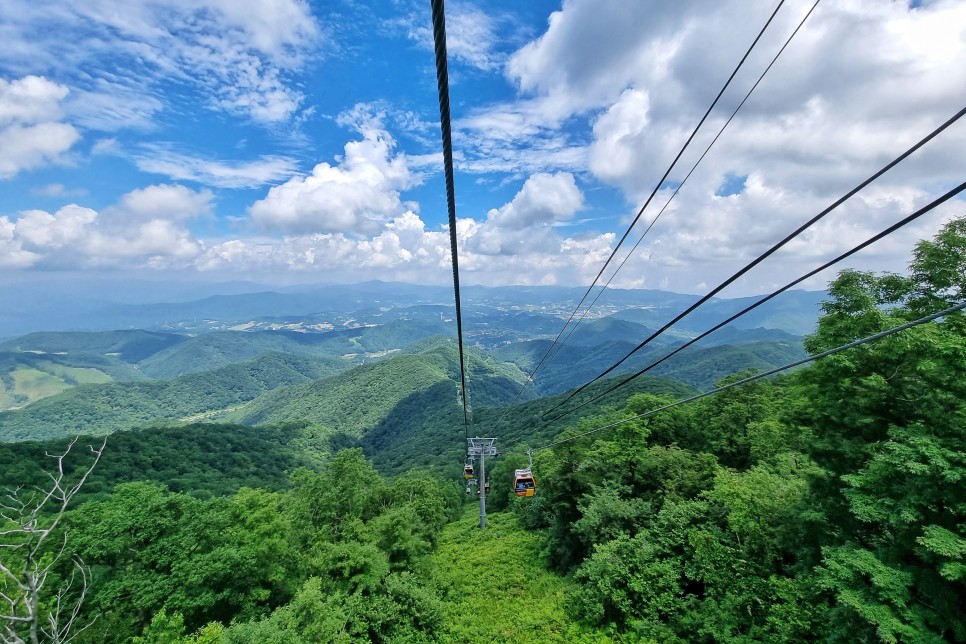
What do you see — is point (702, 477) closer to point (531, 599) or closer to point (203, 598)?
point (531, 599)

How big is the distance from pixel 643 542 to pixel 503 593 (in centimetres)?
774

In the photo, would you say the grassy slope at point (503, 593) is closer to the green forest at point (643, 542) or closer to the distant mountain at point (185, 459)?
the green forest at point (643, 542)

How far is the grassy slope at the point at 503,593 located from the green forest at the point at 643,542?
14 centimetres

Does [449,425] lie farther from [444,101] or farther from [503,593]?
[444,101]

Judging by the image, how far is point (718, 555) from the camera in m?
15.3

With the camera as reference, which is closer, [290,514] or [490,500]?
[290,514]

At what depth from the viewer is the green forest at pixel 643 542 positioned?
10430mm

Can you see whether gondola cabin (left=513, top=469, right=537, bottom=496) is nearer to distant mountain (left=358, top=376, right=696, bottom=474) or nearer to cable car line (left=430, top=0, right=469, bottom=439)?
cable car line (left=430, top=0, right=469, bottom=439)

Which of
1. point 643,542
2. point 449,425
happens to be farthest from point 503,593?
point 449,425

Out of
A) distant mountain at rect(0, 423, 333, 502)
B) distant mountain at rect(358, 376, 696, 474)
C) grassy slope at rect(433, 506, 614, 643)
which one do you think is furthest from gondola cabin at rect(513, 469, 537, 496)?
distant mountain at rect(0, 423, 333, 502)

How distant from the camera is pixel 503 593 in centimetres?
2017

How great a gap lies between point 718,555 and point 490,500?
141 feet

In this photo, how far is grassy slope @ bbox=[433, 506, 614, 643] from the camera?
16.3 meters

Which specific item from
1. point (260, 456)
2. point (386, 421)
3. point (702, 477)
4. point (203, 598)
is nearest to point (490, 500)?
point (702, 477)
